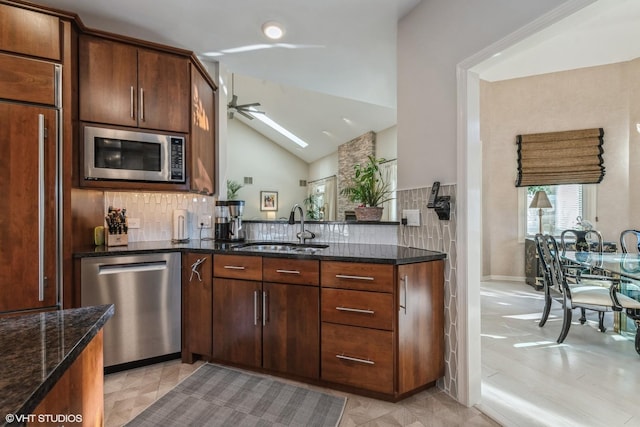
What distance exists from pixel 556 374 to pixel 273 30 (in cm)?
335

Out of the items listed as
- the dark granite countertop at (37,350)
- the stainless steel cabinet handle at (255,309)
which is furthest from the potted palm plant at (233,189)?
the dark granite countertop at (37,350)

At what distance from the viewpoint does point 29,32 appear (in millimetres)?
1888

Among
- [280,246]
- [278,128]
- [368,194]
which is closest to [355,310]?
[280,246]

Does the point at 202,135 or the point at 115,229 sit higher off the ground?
the point at 202,135

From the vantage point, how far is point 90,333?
0.71m

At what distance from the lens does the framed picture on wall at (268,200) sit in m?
10.2

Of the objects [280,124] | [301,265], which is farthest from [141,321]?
[280,124]

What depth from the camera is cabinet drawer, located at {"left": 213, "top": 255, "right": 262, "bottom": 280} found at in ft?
6.94

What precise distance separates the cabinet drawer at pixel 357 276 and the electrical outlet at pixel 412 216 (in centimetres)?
59

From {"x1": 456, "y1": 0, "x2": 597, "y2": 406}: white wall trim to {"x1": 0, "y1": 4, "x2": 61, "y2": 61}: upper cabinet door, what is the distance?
2542 millimetres

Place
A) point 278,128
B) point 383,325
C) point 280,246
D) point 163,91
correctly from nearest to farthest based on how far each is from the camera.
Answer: point 383,325
point 163,91
point 280,246
point 278,128

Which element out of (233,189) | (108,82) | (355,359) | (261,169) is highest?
(261,169)

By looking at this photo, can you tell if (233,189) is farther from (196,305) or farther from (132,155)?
(196,305)

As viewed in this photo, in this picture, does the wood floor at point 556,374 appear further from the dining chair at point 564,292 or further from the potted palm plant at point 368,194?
the potted palm plant at point 368,194
